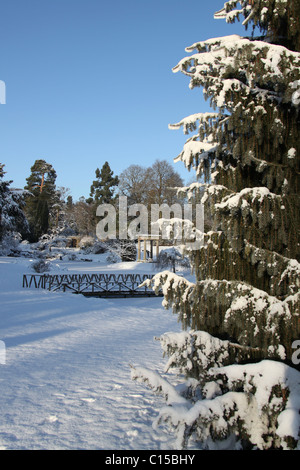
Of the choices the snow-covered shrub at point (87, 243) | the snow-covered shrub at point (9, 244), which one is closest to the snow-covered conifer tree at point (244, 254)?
the snow-covered shrub at point (9, 244)

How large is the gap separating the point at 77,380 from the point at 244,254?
3460mm

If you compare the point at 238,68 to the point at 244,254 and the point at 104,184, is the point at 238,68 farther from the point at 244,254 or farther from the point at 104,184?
the point at 104,184

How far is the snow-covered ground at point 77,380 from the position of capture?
3.41 m

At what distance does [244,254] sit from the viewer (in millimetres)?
3309

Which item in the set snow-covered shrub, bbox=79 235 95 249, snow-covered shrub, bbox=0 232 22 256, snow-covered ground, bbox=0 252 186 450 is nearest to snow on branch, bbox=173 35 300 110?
snow-covered ground, bbox=0 252 186 450

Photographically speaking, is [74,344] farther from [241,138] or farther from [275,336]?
[241,138]

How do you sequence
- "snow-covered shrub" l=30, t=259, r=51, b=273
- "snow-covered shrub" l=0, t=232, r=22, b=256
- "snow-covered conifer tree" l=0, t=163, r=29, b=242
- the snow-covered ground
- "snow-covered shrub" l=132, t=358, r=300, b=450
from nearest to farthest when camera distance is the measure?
"snow-covered shrub" l=132, t=358, r=300, b=450, the snow-covered ground, "snow-covered shrub" l=30, t=259, r=51, b=273, "snow-covered conifer tree" l=0, t=163, r=29, b=242, "snow-covered shrub" l=0, t=232, r=22, b=256

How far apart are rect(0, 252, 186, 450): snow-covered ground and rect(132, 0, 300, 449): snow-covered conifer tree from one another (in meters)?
0.83

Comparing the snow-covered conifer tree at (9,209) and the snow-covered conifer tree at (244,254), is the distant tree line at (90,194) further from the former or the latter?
the snow-covered conifer tree at (244,254)

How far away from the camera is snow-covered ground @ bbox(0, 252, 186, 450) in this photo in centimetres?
341

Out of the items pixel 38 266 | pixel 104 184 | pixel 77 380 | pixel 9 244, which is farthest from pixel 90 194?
pixel 77 380

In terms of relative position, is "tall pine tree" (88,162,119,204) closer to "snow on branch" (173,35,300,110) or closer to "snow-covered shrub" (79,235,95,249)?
"snow-covered shrub" (79,235,95,249)

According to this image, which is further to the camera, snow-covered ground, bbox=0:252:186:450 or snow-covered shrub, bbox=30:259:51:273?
snow-covered shrub, bbox=30:259:51:273
